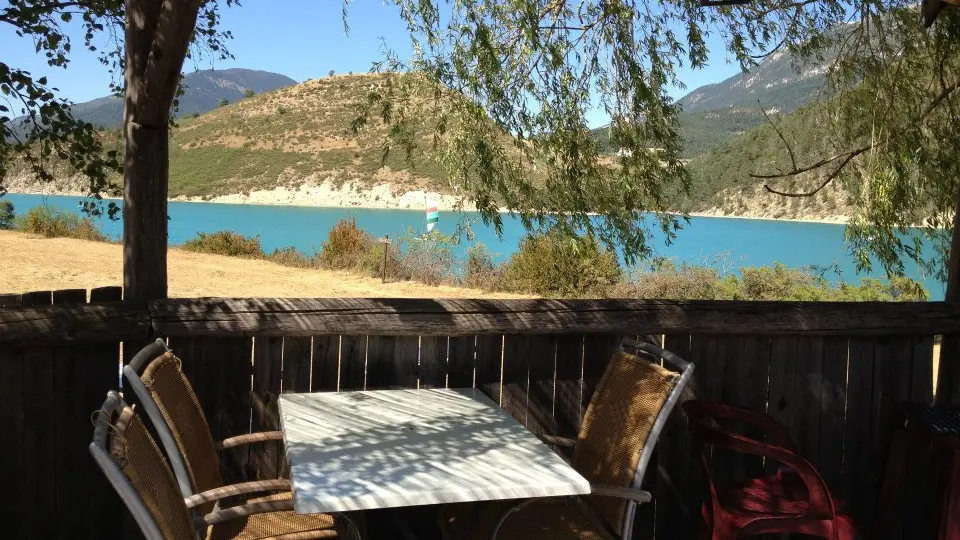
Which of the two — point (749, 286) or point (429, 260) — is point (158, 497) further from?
point (429, 260)

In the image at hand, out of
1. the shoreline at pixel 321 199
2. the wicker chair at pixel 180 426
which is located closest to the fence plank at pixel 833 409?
the wicker chair at pixel 180 426

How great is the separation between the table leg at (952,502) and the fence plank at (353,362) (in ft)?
7.29

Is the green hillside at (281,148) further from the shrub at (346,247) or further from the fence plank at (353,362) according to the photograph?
the fence plank at (353,362)

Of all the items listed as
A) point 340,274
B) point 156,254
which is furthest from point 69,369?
point 340,274

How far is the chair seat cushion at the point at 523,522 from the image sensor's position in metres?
2.74

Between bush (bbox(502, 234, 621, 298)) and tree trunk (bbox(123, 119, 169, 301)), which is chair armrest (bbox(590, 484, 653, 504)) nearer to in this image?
tree trunk (bbox(123, 119, 169, 301))

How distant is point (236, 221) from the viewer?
42.1 meters

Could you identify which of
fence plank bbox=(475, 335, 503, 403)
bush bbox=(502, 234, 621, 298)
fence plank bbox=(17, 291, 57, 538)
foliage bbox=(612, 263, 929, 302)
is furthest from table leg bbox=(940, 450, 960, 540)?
bush bbox=(502, 234, 621, 298)

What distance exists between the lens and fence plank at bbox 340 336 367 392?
10.9 feet

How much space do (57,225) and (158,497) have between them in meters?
23.6

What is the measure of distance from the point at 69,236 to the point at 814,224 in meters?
29.2

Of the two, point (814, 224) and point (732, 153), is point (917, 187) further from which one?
point (814, 224)

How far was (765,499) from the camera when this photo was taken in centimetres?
314

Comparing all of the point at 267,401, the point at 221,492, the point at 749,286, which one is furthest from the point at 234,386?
the point at 749,286
